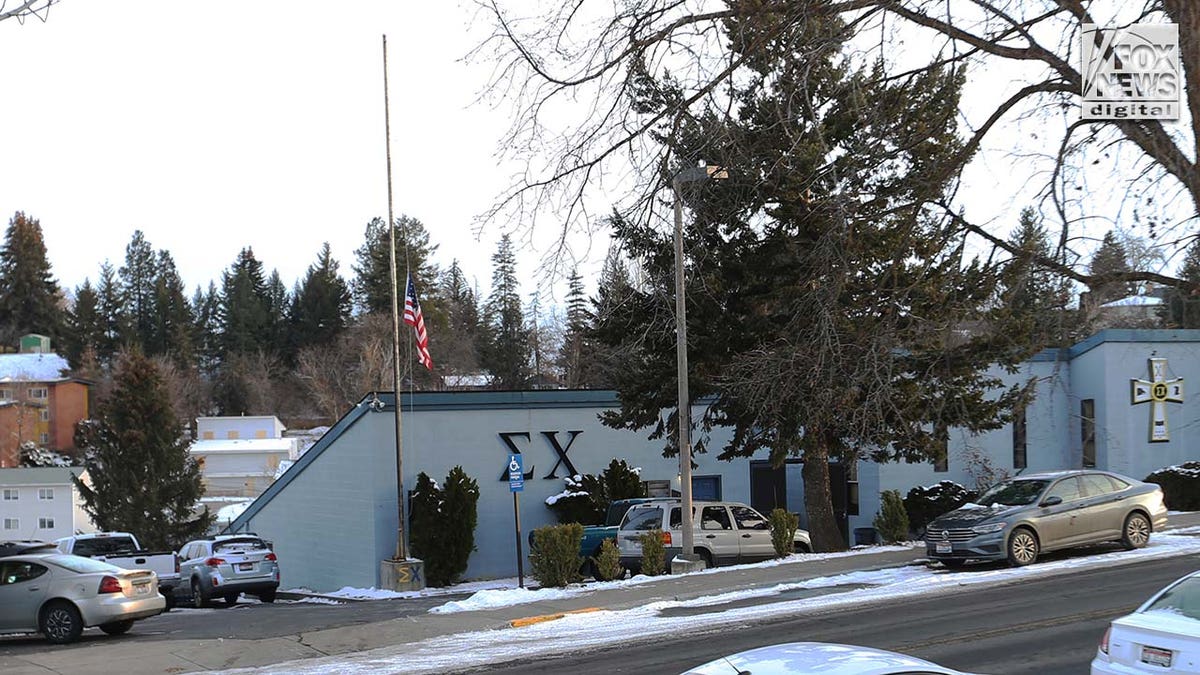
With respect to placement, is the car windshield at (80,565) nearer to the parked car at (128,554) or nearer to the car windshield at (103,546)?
the parked car at (128,554)

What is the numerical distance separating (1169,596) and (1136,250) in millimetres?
2680

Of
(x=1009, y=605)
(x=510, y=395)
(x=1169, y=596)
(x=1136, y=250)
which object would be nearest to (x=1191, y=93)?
(x=1136, y=250)

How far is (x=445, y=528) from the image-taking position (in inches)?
1216

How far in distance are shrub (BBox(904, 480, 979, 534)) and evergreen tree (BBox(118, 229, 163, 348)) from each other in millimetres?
102425

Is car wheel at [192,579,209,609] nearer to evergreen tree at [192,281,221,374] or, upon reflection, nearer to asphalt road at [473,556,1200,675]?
asphalt road at [473,556,1200,675]

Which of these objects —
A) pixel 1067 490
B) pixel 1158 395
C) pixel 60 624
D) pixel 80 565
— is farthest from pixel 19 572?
pixel 1158 395

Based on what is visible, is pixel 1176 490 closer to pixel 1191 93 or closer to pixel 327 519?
pixel 327 519

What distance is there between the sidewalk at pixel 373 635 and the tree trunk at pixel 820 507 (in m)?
5.84

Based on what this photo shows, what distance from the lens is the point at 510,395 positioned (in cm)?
3375

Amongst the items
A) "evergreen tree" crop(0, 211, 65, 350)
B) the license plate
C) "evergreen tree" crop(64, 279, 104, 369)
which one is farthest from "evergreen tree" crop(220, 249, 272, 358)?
the license plate

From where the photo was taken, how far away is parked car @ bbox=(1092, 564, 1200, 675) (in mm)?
7875

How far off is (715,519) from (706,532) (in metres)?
0.48

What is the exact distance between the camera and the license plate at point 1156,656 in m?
7.95

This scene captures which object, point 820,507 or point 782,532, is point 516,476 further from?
point 820,507
